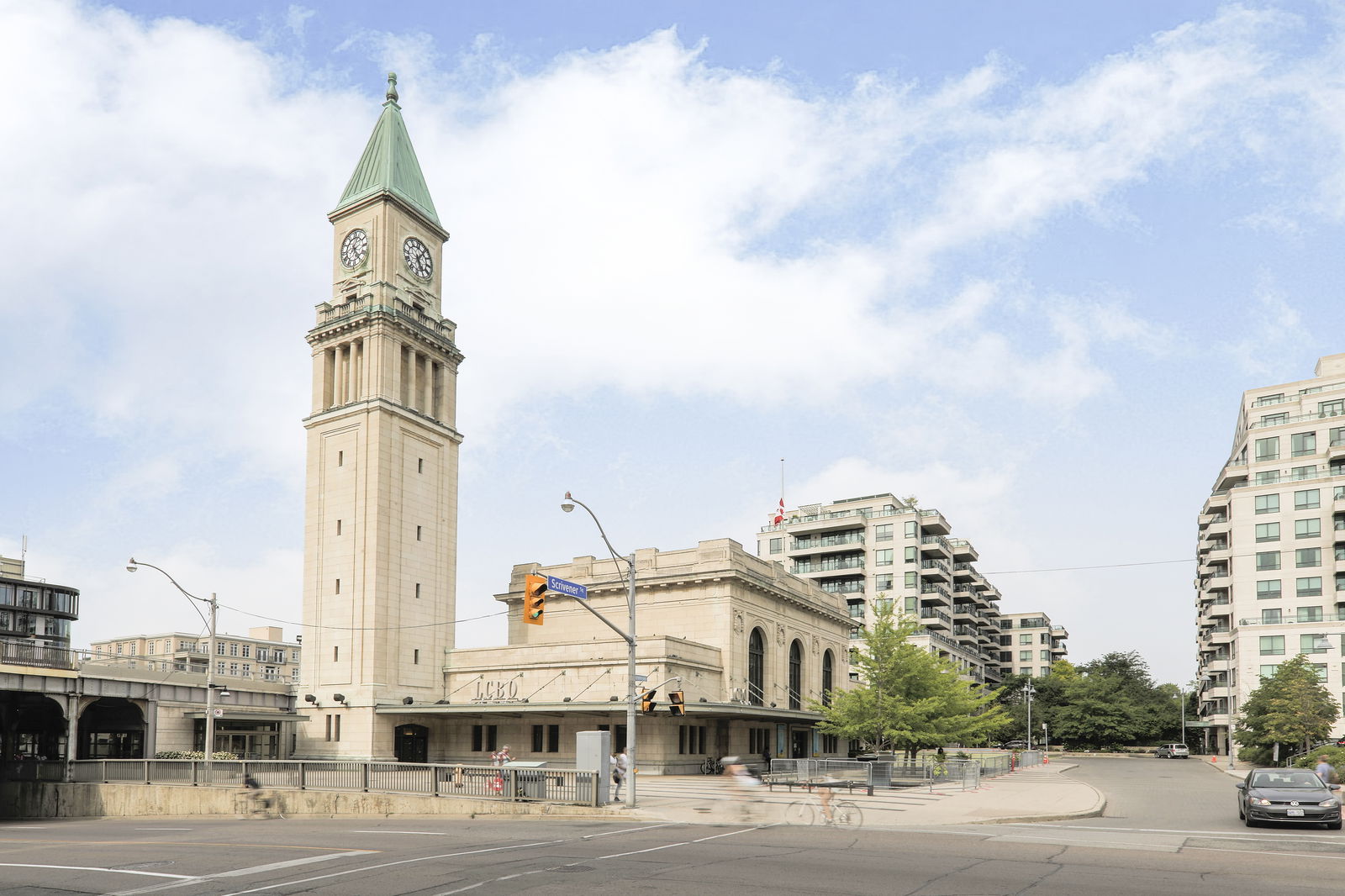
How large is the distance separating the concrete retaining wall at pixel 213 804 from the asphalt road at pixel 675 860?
87.6 inches

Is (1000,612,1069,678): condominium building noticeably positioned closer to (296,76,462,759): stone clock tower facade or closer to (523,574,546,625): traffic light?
(296,76,462,759): stone clock tower facade

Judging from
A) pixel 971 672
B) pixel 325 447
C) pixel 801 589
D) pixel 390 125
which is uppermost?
pixel 390 125

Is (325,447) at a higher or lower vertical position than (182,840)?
higher

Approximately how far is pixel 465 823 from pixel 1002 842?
13.4 meters

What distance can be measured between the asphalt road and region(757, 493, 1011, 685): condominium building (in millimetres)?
77265

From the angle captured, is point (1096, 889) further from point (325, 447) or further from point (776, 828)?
point (325, 447)

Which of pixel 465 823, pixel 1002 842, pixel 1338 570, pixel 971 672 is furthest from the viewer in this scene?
pixel 971 672

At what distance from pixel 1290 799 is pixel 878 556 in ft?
269

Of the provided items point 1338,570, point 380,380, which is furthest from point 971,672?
point 380,380

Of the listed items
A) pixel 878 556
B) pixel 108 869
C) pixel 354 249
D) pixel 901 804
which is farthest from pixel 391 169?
pixel 878 556

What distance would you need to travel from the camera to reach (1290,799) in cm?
2508

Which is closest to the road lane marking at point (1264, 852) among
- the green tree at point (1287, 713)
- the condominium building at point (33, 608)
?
the green tree at point (1287, 713)

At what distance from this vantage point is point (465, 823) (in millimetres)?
27625

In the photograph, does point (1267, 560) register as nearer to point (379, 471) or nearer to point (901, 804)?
point (901, 804)
